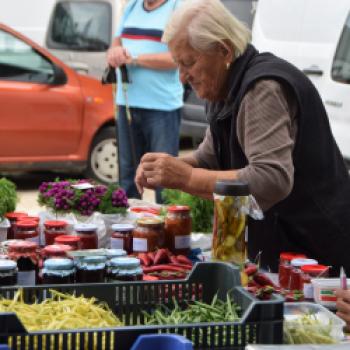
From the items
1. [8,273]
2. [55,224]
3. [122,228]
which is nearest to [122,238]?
[122,228]

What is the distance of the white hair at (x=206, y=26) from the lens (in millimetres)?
3596

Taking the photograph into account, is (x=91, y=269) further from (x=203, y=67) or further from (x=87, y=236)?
(x=203, y=67)

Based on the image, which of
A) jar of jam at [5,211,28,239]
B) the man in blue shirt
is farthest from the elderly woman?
the man in blue shirt

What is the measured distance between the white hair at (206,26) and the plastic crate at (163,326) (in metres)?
1.10

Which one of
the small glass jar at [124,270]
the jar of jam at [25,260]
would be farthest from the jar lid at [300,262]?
the jar of jam at [25,260]

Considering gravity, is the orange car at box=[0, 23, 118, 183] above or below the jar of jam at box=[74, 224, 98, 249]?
below

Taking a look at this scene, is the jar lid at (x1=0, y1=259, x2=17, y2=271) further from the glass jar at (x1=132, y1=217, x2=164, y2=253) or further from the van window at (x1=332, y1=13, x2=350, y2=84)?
the van window at (x1=332, y1=13, x2=350, y2=84)

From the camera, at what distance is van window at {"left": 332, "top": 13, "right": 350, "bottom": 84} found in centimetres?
705

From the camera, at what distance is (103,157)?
980cm

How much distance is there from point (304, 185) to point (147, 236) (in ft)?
2.19

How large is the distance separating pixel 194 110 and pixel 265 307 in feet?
25.7

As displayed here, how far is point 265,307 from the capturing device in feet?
8.04

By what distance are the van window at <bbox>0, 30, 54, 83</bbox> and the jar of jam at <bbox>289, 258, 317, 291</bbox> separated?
6.23m

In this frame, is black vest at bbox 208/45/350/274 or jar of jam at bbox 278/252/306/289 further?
black vest at bbox 208/45/350/274
